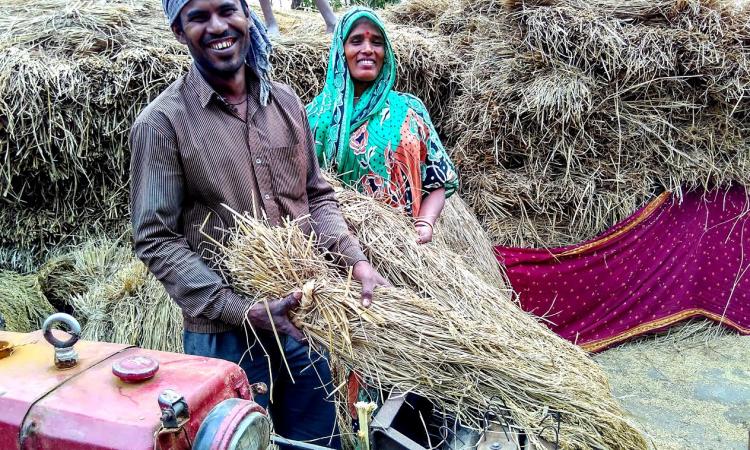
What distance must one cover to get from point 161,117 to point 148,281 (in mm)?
1325

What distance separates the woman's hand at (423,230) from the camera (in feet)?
6.82

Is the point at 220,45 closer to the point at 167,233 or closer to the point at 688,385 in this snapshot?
the point at 167,233

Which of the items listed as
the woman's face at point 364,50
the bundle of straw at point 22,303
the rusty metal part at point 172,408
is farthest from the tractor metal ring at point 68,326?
the bundle of straw at point 22,303

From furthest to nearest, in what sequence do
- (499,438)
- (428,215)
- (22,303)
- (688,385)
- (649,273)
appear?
(649,273) < (688,385) < (22,303) < (428,215) < (499,438)

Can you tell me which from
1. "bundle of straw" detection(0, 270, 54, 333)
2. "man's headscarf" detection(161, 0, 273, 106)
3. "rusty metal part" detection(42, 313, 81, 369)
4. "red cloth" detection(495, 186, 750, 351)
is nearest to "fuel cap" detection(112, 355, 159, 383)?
"rusty metal part" detection(42, 313, 81, 369)

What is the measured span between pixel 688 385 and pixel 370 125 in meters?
2.17

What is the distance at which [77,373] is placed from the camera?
1042mm

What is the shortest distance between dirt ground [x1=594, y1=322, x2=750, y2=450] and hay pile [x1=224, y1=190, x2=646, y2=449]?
1337 millimetres

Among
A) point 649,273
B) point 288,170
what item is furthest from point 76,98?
point 649,273

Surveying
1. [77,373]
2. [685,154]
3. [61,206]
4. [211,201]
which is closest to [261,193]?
[211,201]

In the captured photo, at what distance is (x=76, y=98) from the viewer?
2637 millimetres

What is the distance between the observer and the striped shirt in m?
1.42

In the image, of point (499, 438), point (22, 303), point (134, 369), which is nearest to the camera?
point (134, 369)

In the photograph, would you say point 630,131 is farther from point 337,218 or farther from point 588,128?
point 337,218
